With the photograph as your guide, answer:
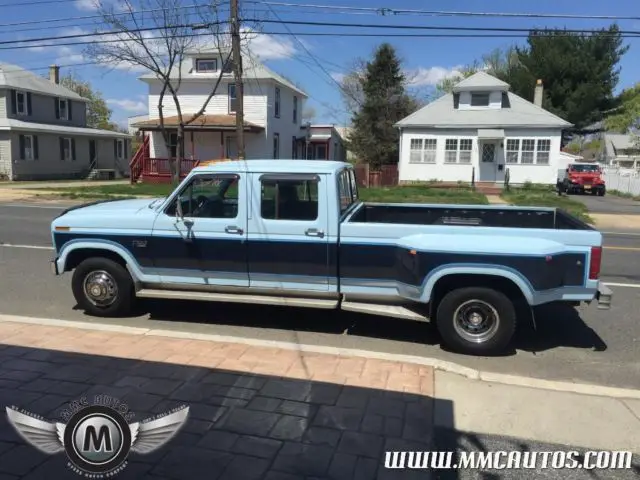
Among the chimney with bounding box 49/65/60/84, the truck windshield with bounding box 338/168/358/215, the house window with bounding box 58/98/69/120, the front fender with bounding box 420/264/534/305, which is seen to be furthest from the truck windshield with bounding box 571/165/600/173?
the chimney with bounding box 49/65/60/84

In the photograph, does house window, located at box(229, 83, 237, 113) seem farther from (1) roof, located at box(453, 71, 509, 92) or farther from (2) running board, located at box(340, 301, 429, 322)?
(2) running board, located at box(340, 301, 429, 322)

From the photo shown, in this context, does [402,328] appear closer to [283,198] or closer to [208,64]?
[283,198]

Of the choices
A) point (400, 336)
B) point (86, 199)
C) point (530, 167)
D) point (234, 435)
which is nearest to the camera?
point (234, 435)

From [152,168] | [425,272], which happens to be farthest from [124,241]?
[152,168]

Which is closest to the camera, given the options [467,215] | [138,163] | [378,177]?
[467,215]

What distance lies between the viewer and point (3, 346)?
5.04 metres

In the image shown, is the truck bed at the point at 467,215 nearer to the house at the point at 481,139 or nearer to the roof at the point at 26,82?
the house at the point at 481,139

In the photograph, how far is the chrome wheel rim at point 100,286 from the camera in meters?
6.17

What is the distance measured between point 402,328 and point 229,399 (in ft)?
8.68

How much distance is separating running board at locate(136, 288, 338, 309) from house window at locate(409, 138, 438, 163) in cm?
2784

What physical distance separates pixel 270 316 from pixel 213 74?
93.0 feet

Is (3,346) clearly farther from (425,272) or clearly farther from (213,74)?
(213,74)

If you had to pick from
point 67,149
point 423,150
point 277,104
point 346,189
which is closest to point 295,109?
point 277,104

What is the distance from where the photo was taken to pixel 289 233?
570 centimetres
